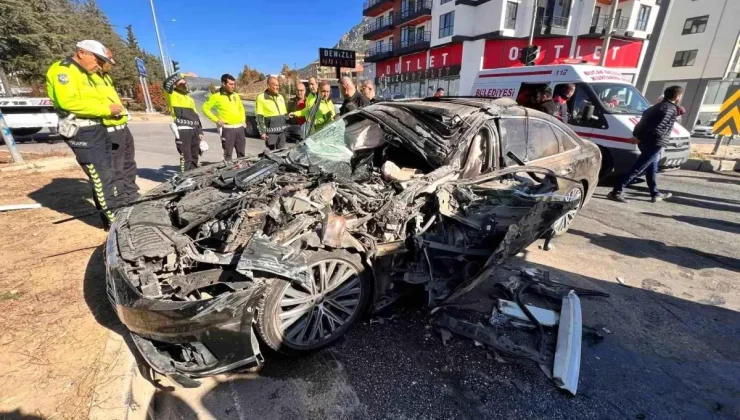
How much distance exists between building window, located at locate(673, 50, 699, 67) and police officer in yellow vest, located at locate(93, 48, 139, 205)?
37.6m

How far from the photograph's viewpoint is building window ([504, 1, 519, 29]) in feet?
80.6

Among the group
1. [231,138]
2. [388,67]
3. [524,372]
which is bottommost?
[524,372]

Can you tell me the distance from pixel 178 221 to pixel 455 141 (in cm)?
230

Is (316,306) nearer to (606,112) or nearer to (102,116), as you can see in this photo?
(102,116)

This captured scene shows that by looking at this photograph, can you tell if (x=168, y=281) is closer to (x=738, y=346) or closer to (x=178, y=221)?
(x=178, y=221)

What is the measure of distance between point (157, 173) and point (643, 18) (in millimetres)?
37666

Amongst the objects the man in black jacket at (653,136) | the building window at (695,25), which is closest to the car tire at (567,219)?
the man in black jacket at (653,136)

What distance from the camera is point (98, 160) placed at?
350cm

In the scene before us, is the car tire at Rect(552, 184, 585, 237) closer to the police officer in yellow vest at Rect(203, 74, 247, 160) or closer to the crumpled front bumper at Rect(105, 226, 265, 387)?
the crumpled front bumper at Rect(105, 226, 265, 387)

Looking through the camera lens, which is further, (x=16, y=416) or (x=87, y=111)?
(x=87, y=111)

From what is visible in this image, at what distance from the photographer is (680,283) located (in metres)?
3.17

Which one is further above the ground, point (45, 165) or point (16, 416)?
point (45, 165)

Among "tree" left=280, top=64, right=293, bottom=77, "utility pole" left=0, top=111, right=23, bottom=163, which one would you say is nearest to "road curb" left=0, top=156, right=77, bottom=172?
"utility pole" left=0, top=111, right=23, bottom=163

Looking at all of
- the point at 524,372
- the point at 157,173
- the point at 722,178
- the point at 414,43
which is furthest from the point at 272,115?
the point at 414,43
